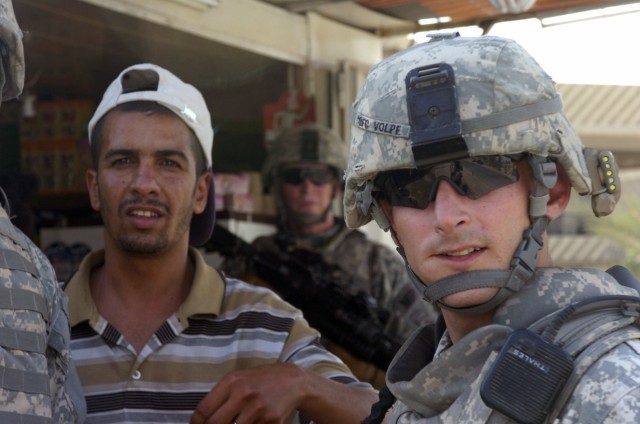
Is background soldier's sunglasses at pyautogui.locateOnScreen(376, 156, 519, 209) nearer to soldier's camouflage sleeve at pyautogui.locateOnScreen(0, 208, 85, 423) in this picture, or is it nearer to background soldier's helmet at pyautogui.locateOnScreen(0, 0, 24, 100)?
soldier's camouflage sleeve at pyautogui.locateOnScreen(0, 208, 85, 423)

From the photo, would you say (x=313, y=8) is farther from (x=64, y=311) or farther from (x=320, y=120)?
(x=64, y=311)

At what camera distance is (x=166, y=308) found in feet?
9.45

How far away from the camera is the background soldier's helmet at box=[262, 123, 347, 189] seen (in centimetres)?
523

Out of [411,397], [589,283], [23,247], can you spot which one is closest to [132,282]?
[23,247]

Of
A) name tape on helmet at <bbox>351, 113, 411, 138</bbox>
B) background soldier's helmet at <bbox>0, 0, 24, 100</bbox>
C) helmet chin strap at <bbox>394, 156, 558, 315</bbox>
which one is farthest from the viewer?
background soldier's helmet at <bbox>0, 0, 24, 100</bbox>

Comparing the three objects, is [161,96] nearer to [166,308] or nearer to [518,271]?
[166,308]

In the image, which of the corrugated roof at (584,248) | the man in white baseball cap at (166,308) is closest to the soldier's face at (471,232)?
the man in white baseball cap at (166,308)

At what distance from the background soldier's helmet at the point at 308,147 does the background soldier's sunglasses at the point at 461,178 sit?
3.36 m

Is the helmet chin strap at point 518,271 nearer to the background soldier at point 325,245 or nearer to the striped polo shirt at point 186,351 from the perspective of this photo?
the striped polo shirt at point 186,351

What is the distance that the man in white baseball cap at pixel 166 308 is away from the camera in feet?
8.76

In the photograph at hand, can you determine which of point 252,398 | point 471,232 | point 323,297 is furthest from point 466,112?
point 323,297

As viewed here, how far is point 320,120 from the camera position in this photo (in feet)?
17.6

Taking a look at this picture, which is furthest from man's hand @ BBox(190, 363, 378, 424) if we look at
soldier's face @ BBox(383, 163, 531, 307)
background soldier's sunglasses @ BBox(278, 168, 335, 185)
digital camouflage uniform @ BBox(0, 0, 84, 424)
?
background soldier's sunglasses @ BBox(278, 168, 335, 185)

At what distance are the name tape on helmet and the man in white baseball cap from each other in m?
0.84
